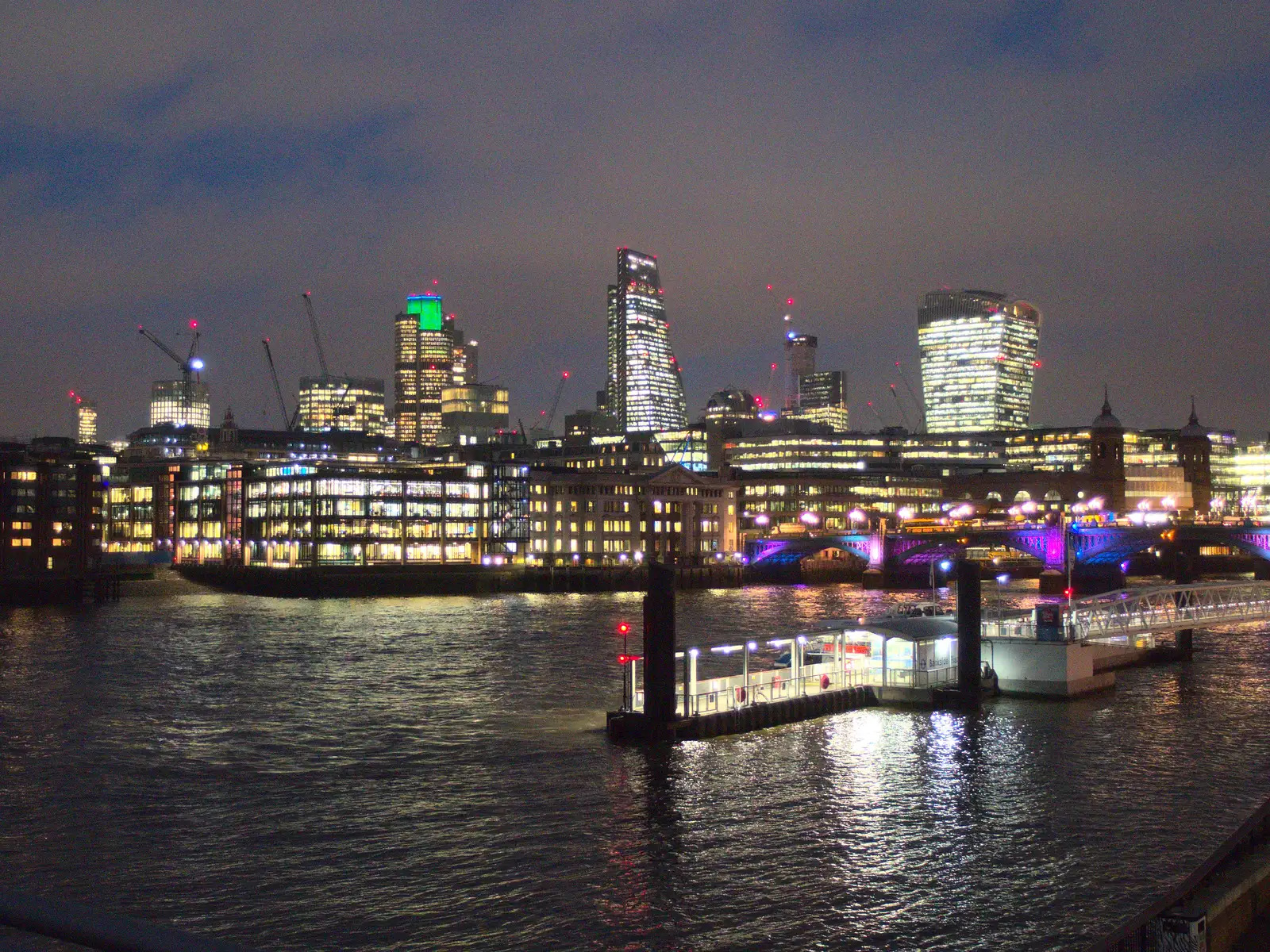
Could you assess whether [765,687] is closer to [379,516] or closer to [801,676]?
[801,676]

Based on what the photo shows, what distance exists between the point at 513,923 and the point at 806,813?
1002 cm

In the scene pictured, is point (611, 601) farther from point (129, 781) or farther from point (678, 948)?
point (678, 948)

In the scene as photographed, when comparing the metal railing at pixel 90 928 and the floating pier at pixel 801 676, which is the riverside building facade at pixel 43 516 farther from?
the metal railing at pixel 90 928

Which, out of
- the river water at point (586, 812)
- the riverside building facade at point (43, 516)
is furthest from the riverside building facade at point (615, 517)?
the river water at point (586, 812)

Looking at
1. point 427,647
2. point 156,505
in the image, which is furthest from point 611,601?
point 156,505

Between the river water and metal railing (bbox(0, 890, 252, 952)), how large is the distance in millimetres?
18620

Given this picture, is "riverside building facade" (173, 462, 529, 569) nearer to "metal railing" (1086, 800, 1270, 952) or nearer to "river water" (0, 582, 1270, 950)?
"river water" (0, 582, 1270, 950)

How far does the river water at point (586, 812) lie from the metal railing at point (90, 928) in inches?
733

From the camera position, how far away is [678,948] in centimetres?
2142

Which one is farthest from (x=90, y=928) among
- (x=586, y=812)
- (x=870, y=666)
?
(x=870, y=666)

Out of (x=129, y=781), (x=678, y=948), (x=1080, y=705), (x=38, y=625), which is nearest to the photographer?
(x=678, y=948)

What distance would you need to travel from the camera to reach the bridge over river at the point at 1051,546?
4577 inches

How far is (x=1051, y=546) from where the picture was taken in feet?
399

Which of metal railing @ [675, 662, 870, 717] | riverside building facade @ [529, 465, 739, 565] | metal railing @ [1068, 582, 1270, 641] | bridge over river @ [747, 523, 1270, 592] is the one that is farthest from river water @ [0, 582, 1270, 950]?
riverside building facade @ [529, 465, 739, 565]
